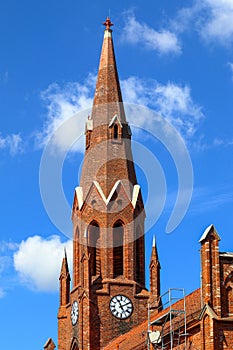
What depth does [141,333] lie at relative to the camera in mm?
55250

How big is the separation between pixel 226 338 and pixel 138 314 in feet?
77.5

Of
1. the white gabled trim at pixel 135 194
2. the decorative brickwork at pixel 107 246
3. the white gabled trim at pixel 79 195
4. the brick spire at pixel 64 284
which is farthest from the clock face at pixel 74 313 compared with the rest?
the white gabled trim at pixel 135 194

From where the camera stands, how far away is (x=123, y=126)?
70125 mm

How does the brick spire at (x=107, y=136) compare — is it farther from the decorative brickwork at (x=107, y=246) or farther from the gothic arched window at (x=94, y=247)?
the gothic arched window at (x=94, y=247)

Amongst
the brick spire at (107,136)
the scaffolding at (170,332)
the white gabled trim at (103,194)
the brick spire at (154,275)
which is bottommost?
the scaffolding at (170,332)

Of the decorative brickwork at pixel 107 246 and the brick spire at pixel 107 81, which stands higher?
the brick spire at pixel 107 81

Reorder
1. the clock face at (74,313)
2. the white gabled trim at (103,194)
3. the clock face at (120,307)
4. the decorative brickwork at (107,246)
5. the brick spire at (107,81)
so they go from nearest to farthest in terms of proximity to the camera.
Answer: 1. the decorative brickwork at (107,246)
2. the clock face at (120,307)
3. the clock face at (74,313)
4. the white gabled trim at (103,194)
5. the brick spire at (107,81)

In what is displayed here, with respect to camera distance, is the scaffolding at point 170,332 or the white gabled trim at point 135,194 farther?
the white gabled trim at point 135,194

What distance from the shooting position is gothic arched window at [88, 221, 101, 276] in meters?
65.8

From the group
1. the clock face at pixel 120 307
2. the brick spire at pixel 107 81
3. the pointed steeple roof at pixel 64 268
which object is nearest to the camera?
the clock face at pixel 120 307

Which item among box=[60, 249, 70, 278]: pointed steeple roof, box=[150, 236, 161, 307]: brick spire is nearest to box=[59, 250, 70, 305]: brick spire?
box=[60, 249, 70, 278]: pointed steeple roof

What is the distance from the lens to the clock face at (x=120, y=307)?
64.4 meters

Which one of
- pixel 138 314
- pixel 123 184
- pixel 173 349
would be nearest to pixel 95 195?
pixel 123 184

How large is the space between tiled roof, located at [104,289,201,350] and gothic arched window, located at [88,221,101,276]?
4.98 m
